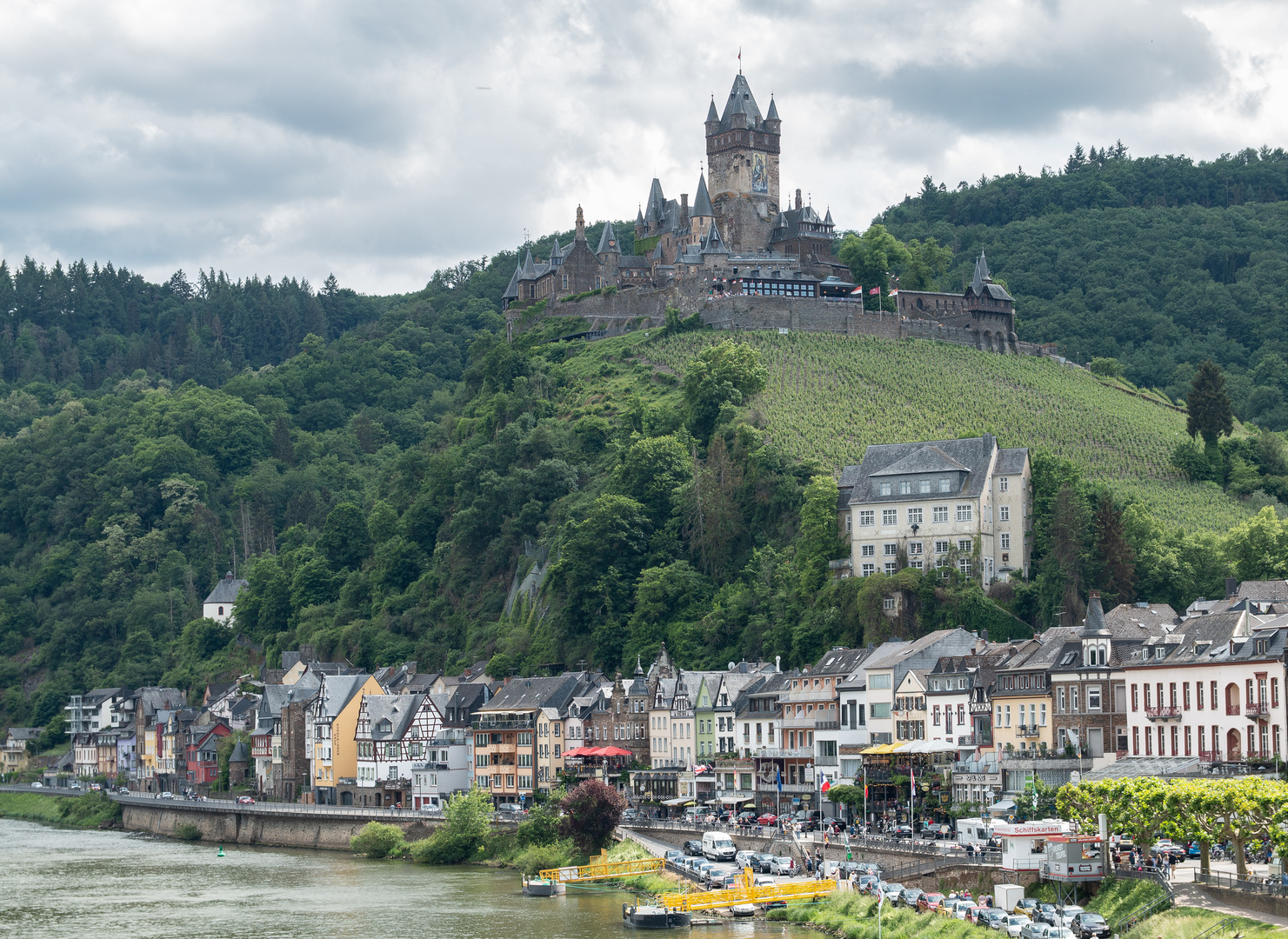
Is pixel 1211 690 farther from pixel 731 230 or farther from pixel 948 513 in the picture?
pixel 731 230

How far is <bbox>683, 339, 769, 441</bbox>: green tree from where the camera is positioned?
130m

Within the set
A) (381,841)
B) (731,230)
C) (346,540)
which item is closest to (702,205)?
(731,230)

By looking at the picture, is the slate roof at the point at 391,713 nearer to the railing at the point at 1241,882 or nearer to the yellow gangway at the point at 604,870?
the yellow gangway at the point at 604,870

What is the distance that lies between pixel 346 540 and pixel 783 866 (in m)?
90.7

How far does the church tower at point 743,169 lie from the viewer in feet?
550

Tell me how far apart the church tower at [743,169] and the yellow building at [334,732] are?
65.2 meters

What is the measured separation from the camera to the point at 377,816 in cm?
9994

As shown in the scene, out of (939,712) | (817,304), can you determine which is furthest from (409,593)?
(939,712)

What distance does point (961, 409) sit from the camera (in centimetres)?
13462

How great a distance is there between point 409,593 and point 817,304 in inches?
1634

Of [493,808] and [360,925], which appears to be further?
[493,808]

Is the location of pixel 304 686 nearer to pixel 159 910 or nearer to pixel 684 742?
pixel 684 742

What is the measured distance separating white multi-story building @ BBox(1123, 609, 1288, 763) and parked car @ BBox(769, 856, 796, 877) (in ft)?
48.9

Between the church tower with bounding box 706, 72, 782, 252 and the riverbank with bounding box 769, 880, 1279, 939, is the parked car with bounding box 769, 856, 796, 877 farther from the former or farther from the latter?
the church tower with bounding box 706, 72, 782, 252
